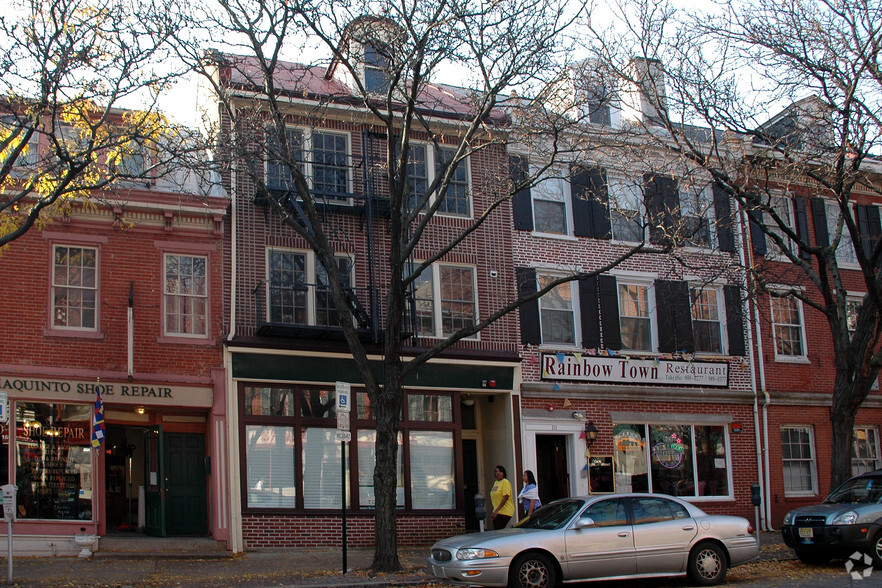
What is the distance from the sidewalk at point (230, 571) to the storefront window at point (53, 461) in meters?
1.07

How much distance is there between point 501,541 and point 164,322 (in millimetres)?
8656

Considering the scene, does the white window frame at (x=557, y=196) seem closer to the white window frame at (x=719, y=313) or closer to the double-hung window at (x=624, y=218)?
the double-hung window at (x=624, y=218)

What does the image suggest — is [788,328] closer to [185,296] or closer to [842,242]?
[842,242]

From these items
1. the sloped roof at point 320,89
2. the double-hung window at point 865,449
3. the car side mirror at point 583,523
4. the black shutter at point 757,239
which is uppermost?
the sloped roof at point 320,89

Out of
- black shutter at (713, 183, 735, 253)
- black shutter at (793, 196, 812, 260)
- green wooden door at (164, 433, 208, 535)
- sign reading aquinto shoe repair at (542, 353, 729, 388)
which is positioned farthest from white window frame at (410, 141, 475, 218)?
black shutter at (793, 196, 812, 260)

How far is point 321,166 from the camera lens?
1961 cm

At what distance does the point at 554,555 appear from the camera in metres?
12.6

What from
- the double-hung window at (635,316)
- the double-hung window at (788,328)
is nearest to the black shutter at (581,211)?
the double-hung window at (635,316)

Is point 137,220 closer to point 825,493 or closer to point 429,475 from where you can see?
point 429,475

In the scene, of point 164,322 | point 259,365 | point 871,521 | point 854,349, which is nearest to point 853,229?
point 854,349

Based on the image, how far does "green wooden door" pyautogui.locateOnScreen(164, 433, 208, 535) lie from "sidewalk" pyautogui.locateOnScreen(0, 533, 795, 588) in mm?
1555

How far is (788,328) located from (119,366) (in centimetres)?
1637

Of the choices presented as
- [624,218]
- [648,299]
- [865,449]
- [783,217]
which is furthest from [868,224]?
[624,218]

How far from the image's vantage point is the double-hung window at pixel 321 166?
758 inches
